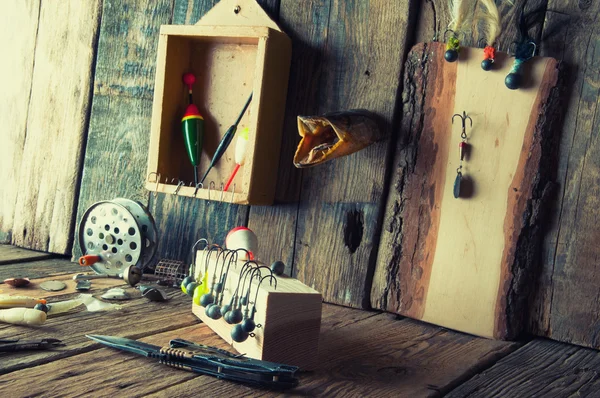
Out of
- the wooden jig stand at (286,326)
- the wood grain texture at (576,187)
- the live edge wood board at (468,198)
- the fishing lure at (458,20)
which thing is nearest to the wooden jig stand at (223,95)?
the live edge wood board at (468,198)

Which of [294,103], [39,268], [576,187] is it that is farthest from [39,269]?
[576,187]

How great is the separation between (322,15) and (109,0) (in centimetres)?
74

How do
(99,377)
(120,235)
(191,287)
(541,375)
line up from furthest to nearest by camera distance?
(120,235) < (191,287) < (541,375) < (99,377)

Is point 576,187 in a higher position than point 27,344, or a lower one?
higher

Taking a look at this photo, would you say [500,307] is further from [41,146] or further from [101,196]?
[41,146]

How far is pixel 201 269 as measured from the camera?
175cm

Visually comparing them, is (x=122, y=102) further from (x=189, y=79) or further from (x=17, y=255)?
(x=17, y=255)

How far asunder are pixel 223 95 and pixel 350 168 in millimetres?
461

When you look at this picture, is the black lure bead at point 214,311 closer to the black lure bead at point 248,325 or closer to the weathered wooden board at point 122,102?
the black lure bead at point 248,325

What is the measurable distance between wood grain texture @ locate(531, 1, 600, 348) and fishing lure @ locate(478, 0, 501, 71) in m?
0.12

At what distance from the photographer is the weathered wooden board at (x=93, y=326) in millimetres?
1416

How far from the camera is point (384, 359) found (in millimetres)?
1560

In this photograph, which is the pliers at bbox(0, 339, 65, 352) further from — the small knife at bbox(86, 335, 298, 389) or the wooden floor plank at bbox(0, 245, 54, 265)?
the wooden floor plank at bbox(0, 245, 54, 265)

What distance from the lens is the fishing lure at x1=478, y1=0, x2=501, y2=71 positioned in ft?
5.81
